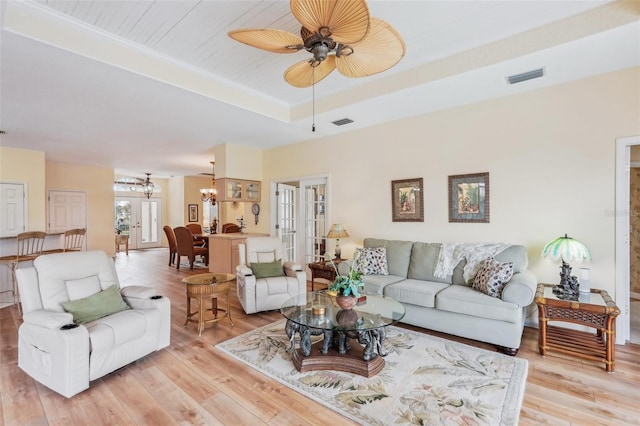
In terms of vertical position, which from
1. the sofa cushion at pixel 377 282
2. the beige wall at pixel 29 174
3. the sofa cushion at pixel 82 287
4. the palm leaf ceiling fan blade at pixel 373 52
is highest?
the palm leaf ceiling fan blade at pixel 373 52

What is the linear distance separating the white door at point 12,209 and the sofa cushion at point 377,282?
662 cm

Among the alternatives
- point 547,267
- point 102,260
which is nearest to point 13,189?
point 102,260

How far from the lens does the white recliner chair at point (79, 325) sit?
222 cm

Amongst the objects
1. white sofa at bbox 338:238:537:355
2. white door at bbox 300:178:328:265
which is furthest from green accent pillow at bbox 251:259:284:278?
white door at bbox 300:178:328:265

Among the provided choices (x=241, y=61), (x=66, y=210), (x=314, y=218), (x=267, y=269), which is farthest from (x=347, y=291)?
(x=66, y=210)

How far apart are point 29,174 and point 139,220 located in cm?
540

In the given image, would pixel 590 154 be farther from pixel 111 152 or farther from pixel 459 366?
pixel 111 152

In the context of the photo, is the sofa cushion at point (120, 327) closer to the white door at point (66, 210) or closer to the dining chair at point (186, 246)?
the dining chair at point (186, 246)

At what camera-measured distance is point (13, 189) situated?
5785 millimetres

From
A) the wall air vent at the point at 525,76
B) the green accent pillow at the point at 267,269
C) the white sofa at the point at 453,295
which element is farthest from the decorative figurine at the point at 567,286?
the green accent pillow at the point at 267,269

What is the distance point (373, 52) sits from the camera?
7.16 ft

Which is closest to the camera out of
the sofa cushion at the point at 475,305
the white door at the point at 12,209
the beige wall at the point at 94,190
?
the sofa cushion at the point at 475,305

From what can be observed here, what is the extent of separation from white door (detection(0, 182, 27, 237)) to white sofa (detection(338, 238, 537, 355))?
6228 millimetres

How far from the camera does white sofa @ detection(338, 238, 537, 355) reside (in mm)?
2873
